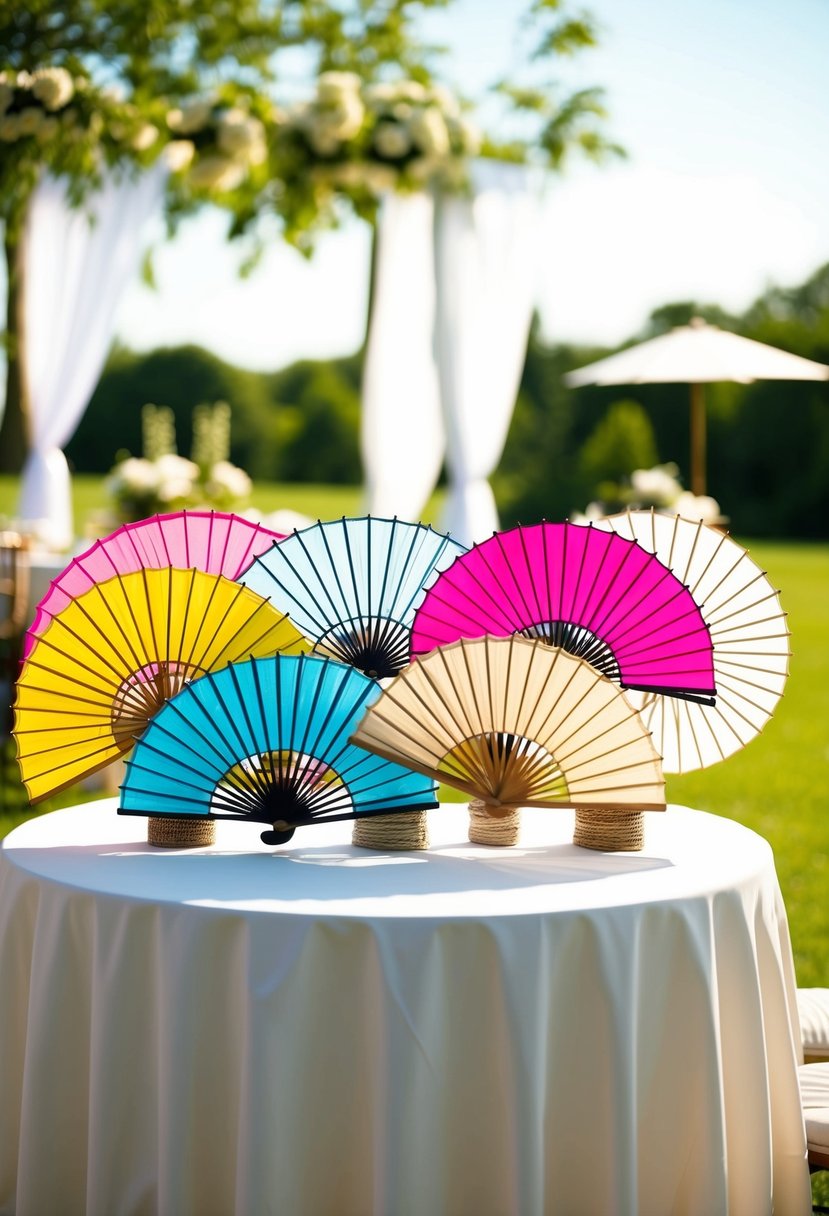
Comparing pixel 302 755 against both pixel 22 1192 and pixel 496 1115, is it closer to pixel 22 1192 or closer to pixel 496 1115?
pixel 496 1115

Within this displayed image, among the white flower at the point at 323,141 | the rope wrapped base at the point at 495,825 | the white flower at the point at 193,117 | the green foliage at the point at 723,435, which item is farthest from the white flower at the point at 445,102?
the green foliage at the point at 723,435

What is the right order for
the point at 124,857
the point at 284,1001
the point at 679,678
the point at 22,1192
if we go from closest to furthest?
1. the point at 284,1001
2. the point at 22,1192
3. the point at 124,857
4. the point at 679,678

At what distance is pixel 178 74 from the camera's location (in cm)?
927

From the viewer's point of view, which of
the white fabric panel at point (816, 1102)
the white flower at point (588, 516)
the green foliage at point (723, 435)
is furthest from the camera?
the green foliage at point (723, 435)

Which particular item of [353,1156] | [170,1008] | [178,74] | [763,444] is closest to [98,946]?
[170,1008]

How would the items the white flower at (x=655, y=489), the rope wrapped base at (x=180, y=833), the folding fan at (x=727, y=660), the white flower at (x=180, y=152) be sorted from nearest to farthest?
the rope wrapped base at (x=180, y=833)
the folding fan at (x=727, y=660)
the white flower at (x=180, y=152)
the white flower at (x=655, y=489)

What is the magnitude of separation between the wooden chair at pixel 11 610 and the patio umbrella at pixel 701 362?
291 cm

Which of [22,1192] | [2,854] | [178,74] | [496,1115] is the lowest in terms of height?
[22,1192]

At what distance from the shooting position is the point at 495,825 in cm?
223

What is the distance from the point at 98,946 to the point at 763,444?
27854 millimetres

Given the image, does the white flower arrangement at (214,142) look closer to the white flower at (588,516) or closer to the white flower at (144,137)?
the white flower at (144,137)

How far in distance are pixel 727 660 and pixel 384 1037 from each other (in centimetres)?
104

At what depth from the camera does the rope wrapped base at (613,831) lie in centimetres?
220

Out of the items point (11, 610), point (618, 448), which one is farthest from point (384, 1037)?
point (618, 448)
